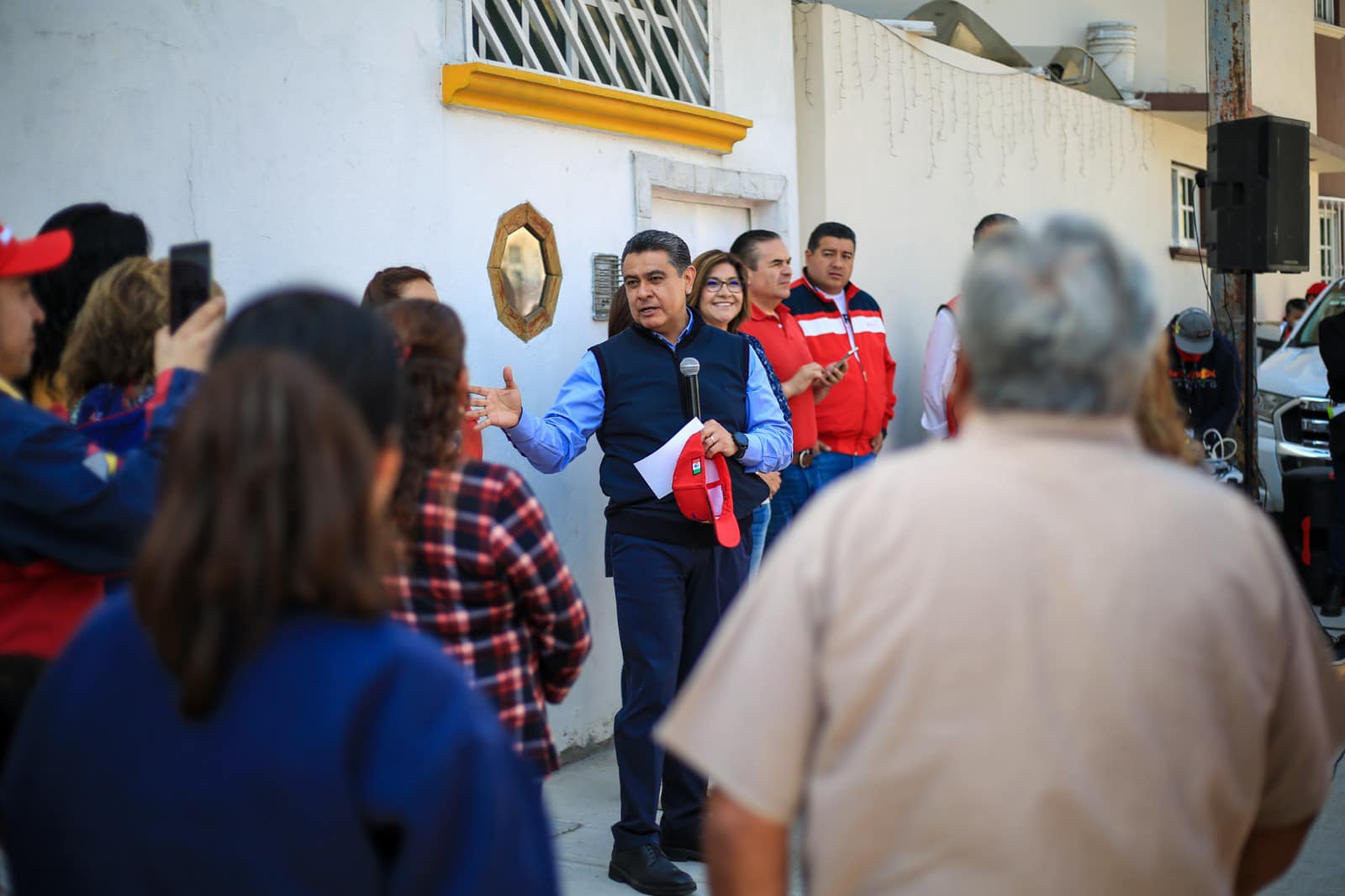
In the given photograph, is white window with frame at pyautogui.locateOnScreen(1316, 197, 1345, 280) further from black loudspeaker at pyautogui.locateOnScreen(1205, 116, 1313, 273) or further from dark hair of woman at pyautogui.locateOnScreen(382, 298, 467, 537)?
dark hair of woman at pyautogui.locateOnScreen(382, 298, 467, 537)

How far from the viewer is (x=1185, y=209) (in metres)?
12.7

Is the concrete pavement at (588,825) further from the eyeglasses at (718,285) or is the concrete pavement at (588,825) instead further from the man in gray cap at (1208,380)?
the man in gray cap at (1208,380)

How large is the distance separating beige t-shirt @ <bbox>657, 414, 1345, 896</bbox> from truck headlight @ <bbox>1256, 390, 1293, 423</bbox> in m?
9.47

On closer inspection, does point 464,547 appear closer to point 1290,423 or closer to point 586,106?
point 586,106

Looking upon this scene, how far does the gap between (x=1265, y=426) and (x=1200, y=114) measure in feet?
9.68

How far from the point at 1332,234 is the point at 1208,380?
946 cm

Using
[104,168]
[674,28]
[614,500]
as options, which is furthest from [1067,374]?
[674,28]

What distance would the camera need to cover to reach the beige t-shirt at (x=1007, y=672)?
1658 mm

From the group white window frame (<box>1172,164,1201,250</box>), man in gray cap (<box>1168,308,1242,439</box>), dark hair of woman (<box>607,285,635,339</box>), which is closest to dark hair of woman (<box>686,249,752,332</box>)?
dark hair of woman (<box>607,285,635,339</box>)

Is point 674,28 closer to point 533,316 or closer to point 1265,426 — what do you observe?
point 533,316

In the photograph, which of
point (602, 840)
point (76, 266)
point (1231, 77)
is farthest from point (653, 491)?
point (1231, 77)

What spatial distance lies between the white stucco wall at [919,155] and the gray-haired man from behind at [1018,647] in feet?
19.8

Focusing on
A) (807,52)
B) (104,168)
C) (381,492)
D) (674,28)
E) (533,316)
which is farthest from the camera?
(807,52)

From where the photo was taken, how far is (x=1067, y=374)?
1.67m
